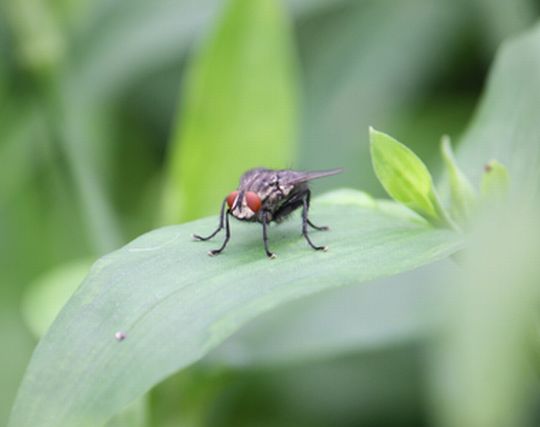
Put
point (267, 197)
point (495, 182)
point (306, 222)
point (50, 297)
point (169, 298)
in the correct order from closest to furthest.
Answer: point (169, 298) → point (495, 182) → point (306, 222) → point (267, 197) → point (50, 297)

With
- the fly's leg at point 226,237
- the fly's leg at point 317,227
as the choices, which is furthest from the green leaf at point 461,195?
the fly's leg at point 226,237

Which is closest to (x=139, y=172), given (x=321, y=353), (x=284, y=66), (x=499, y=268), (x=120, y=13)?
(x=120, y=13)

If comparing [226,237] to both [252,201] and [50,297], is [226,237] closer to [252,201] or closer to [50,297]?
[252,201]

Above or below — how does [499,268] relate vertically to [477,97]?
above

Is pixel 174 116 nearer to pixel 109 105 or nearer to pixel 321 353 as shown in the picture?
pixel 109 105

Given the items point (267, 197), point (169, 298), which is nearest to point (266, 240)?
point (267, 197)

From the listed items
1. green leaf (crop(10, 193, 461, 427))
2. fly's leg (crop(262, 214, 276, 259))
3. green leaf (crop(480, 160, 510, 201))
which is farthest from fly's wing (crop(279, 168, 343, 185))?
green leaf (crop(480, 160, 510, 201))

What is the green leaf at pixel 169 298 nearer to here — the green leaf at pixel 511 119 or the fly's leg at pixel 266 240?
the fly's leg at pixel 266 240
